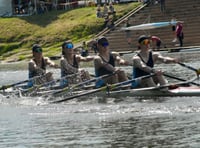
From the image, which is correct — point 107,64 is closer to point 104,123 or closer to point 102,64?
point 102,64

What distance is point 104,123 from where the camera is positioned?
18344 mm

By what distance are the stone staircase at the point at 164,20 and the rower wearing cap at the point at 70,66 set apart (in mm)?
26336

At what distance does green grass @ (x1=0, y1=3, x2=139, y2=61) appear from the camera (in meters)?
65.1

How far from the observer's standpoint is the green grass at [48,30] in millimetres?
65062

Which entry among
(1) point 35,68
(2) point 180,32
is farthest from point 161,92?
(2) point 180,32

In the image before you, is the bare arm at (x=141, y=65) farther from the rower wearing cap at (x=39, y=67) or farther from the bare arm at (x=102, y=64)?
the rower wearing cap at (x=39, y=67)

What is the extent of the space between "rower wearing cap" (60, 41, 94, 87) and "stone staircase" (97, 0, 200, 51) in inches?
1037

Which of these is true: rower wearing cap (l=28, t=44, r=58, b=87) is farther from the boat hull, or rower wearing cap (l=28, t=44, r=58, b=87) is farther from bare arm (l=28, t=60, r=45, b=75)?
the boat hull

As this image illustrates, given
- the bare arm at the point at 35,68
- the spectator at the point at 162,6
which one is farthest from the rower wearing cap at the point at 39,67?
the spectator at the point at 162,6

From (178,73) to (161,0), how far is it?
25.7 m

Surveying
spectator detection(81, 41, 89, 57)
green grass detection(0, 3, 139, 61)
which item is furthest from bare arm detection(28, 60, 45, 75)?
green grass detection(0, 3, 139, 61)

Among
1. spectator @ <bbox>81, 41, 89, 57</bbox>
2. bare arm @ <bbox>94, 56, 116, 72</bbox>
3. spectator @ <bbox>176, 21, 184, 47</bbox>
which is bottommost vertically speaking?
spectator @ <bbox>81, 41, 89, 57</bbox>

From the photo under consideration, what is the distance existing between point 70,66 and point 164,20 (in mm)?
31140

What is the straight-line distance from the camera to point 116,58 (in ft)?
77.7
